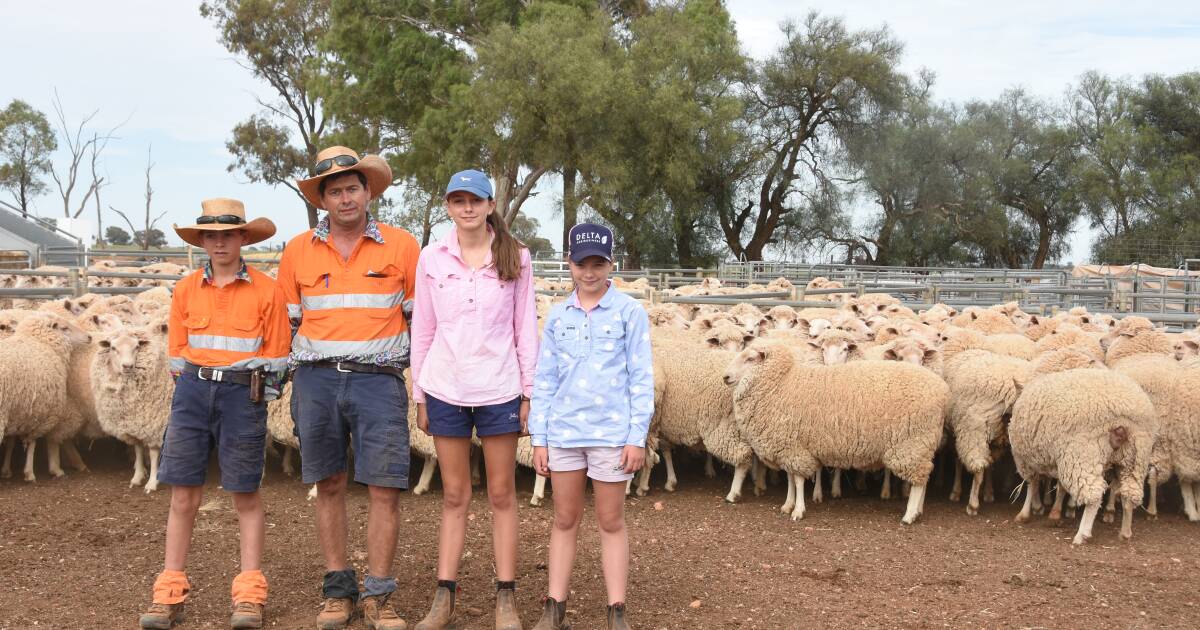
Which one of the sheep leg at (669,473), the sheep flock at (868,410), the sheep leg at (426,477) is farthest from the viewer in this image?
the sheep leg at (669,473)

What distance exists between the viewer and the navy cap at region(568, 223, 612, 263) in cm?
425

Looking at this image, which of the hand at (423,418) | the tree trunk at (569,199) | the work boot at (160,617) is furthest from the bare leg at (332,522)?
the tree trunk at (569,199)

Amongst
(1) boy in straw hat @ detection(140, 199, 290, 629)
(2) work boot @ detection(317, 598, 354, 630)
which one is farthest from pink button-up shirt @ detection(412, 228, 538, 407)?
(2) work boot @ detection(317, 598, 354, 630)

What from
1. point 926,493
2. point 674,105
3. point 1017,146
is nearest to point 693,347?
point 926,493

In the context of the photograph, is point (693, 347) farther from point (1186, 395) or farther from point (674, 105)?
point (674, 105)

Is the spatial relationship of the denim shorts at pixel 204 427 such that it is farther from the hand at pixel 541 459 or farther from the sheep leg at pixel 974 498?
the sheep leg at pixel 974 498

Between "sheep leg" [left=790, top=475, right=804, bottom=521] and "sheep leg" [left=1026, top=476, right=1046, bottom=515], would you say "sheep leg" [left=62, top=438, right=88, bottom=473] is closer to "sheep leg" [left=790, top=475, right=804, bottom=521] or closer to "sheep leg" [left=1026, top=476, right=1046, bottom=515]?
"sheep leg" [left=790, top=475, right=804, bottom=521]

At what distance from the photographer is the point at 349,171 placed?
4562mm

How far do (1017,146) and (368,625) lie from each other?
43752 mm

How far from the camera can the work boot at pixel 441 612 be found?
438cm

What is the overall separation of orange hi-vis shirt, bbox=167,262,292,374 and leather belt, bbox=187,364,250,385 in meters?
0.03

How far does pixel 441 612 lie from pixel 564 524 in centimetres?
70

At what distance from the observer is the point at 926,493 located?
795 cm

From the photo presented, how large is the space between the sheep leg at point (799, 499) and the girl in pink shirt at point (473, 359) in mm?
3197
